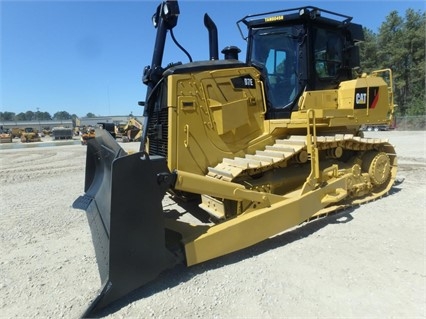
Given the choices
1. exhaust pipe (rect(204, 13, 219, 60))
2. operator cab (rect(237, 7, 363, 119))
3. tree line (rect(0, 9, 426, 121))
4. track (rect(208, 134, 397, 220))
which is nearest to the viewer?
track (rect(208, 134, 397, 220))

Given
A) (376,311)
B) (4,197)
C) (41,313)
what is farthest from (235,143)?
(4,197)

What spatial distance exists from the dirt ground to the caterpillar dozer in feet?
0.74

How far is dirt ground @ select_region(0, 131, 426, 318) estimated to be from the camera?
282 centimetres

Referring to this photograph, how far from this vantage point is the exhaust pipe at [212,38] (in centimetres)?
536

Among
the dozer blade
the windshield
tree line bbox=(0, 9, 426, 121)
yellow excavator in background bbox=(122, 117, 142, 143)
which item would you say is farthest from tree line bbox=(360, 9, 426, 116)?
the dozer blade

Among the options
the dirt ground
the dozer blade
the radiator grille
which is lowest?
the dirt ground

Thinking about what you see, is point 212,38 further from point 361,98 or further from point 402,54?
point 402,54

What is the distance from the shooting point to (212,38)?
540 cm

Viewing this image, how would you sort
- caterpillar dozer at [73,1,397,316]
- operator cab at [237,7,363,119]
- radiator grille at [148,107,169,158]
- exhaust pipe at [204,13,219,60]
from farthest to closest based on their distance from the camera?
1. exhaust pipe at [204,13,219,60]
2. operator cab at [237,7,363,119]
3. radiator grille at [148,107,169,158]
4. caterpillar dozer at [73,1,397,316]

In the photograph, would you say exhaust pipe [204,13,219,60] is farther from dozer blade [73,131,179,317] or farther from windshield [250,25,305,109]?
dozer blade [73,131,179,317]

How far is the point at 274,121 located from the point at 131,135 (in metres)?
23.4

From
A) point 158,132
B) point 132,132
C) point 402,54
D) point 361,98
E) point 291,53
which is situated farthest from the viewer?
point 402,54

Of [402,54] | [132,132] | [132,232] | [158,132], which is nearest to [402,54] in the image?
[402,54]

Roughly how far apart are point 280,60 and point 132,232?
3.57 m
